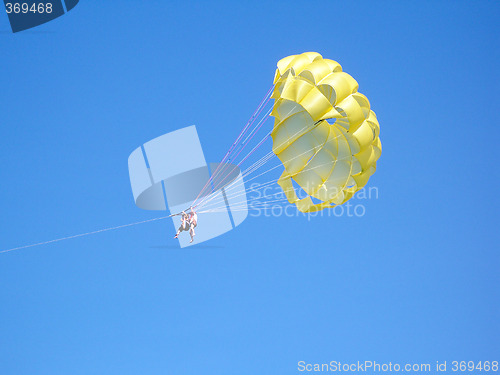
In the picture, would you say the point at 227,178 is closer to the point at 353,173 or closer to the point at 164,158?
the point at 164,158

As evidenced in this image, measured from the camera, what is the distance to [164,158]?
15.2 m

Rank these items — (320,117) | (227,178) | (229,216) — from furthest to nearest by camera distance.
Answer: (229,216) < (227,178) < (320,117)

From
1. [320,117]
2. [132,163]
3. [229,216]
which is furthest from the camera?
[229,216]

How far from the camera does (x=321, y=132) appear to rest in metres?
13.0

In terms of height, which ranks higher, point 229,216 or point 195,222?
point 229,216

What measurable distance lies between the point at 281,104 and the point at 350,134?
1652mm

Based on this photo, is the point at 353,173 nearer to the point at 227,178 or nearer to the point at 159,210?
the point at 227,178

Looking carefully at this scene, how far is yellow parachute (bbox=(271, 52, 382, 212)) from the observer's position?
12.3 metres

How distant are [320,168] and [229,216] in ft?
13.0

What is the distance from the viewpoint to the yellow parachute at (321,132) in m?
12.3

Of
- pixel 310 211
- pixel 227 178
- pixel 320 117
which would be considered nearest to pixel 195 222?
pixel 227 178

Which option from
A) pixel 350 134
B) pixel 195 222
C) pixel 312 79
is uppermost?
pixel 312 79

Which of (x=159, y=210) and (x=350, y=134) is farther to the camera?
(x=159, y=210)

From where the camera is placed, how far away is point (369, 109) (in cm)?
1278
